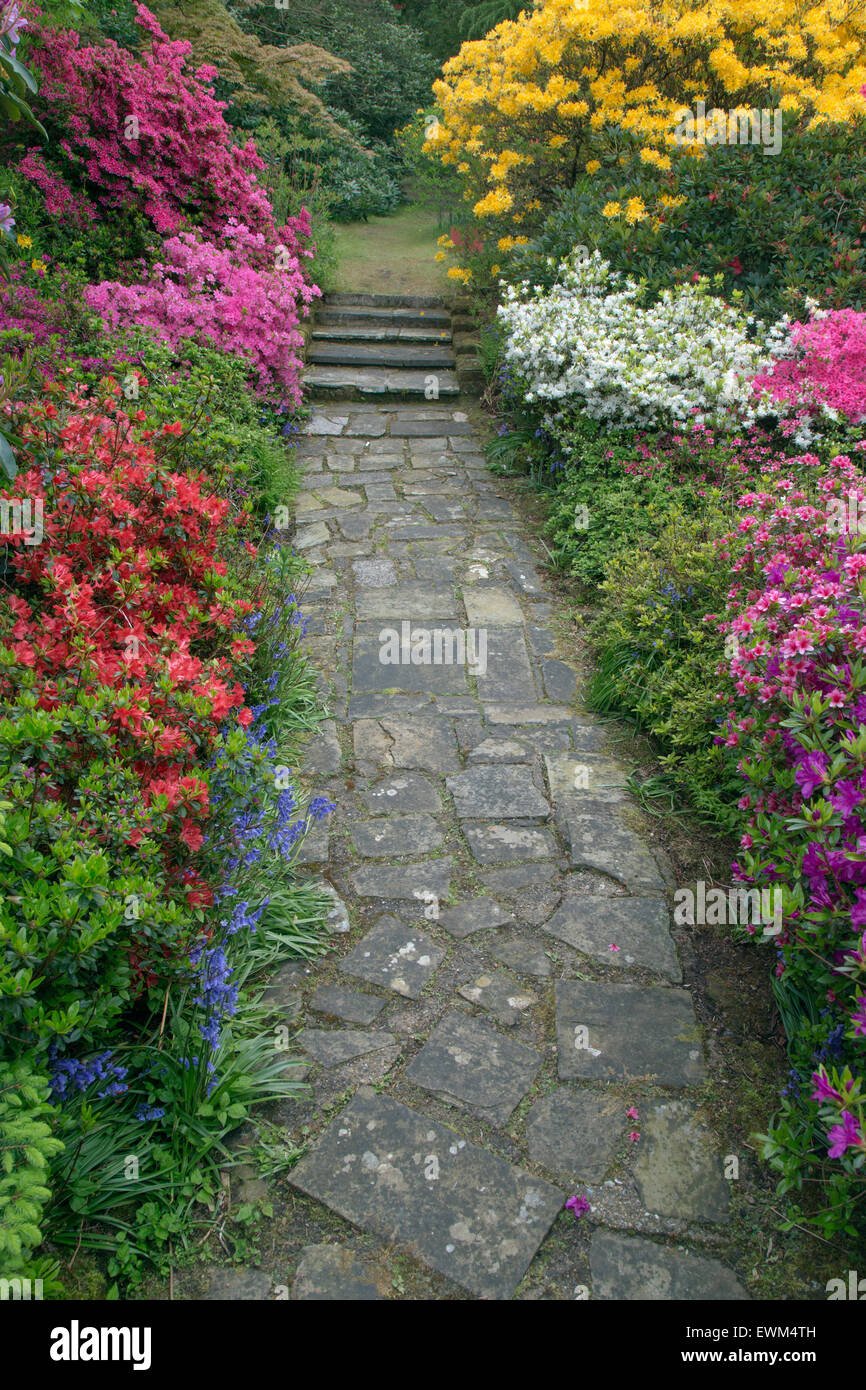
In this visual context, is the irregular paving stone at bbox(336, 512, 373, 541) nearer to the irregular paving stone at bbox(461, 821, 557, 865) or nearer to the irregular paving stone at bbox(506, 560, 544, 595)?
the irregular paving stone at bbox(506, 560, 544, 595)

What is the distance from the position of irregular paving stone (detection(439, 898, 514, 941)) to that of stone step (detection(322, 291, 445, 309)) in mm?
7833

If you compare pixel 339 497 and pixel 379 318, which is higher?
pixel 379 318

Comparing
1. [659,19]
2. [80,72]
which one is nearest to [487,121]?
[659,19]

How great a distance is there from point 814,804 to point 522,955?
105 cm

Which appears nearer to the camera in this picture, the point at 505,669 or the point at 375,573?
the point at 505,669

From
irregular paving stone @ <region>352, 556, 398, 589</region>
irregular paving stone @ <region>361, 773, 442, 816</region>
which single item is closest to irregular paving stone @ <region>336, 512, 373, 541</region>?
irregular paving stone @ <region>352, 556, 398, 589</region>

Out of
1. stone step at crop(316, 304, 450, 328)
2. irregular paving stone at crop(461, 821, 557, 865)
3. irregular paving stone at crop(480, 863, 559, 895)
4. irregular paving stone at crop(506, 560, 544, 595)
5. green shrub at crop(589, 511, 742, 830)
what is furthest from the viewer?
stone step at crop(316, 304, 450, 328)

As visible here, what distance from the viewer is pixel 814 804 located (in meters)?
2.21

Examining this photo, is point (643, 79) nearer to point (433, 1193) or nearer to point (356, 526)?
point (356, 526)

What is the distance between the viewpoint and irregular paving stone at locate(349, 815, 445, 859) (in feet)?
10.4

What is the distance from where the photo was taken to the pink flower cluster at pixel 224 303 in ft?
18.4

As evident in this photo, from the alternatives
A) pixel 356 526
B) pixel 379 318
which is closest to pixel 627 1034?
pixel 356 526
